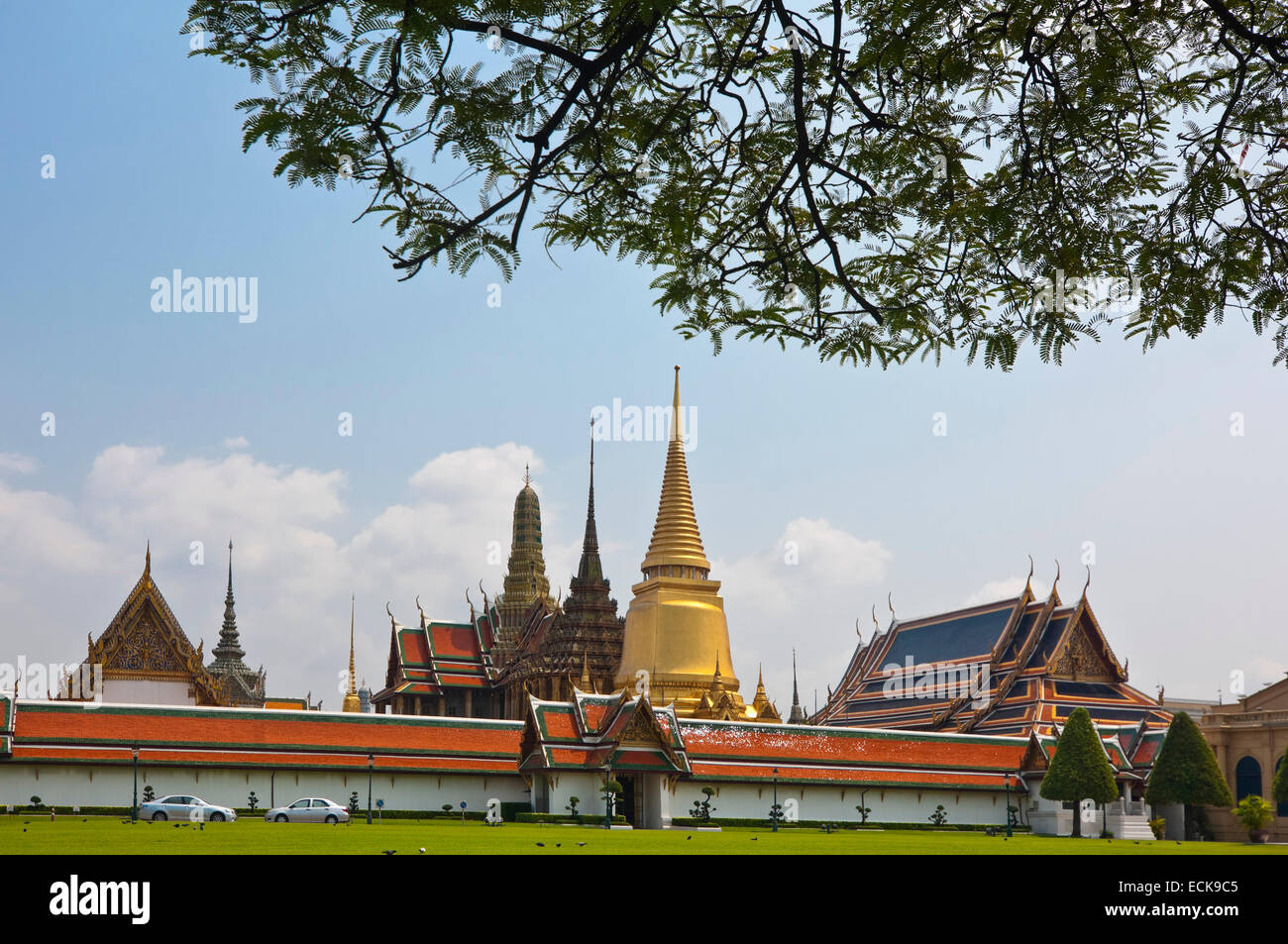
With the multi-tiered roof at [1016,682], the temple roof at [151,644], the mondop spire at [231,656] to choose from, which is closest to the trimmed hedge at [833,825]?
the multi-tiered roof at [1016,682]

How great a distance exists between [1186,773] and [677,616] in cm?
2529

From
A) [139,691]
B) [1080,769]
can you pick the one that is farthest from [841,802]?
[139,691]

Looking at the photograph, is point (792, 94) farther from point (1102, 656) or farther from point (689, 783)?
point (1102, 656)

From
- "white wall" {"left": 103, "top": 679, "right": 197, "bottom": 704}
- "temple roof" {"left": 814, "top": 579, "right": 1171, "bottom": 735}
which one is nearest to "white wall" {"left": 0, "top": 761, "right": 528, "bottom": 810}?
"white wall" {"left": 103, "top": 679, "right": 197, "bottom": 704}

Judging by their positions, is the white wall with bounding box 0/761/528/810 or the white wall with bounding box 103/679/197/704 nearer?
the white wall with bounding box 0/761/528/810

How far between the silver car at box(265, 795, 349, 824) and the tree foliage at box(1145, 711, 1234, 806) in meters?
24.0

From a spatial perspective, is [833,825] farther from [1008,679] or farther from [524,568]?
[524,568]

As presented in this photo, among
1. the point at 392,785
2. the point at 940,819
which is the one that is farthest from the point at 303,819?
the point at 940,819

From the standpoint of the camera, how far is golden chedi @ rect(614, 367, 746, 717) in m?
60.2

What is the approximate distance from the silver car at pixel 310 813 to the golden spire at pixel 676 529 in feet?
96.1

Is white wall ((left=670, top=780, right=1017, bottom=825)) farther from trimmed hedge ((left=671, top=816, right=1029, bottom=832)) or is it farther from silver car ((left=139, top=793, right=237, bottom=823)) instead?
silver car ((left=139, top=793, right=237, bottom=823))

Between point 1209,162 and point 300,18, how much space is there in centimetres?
458

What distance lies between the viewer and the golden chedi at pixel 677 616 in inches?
2370
